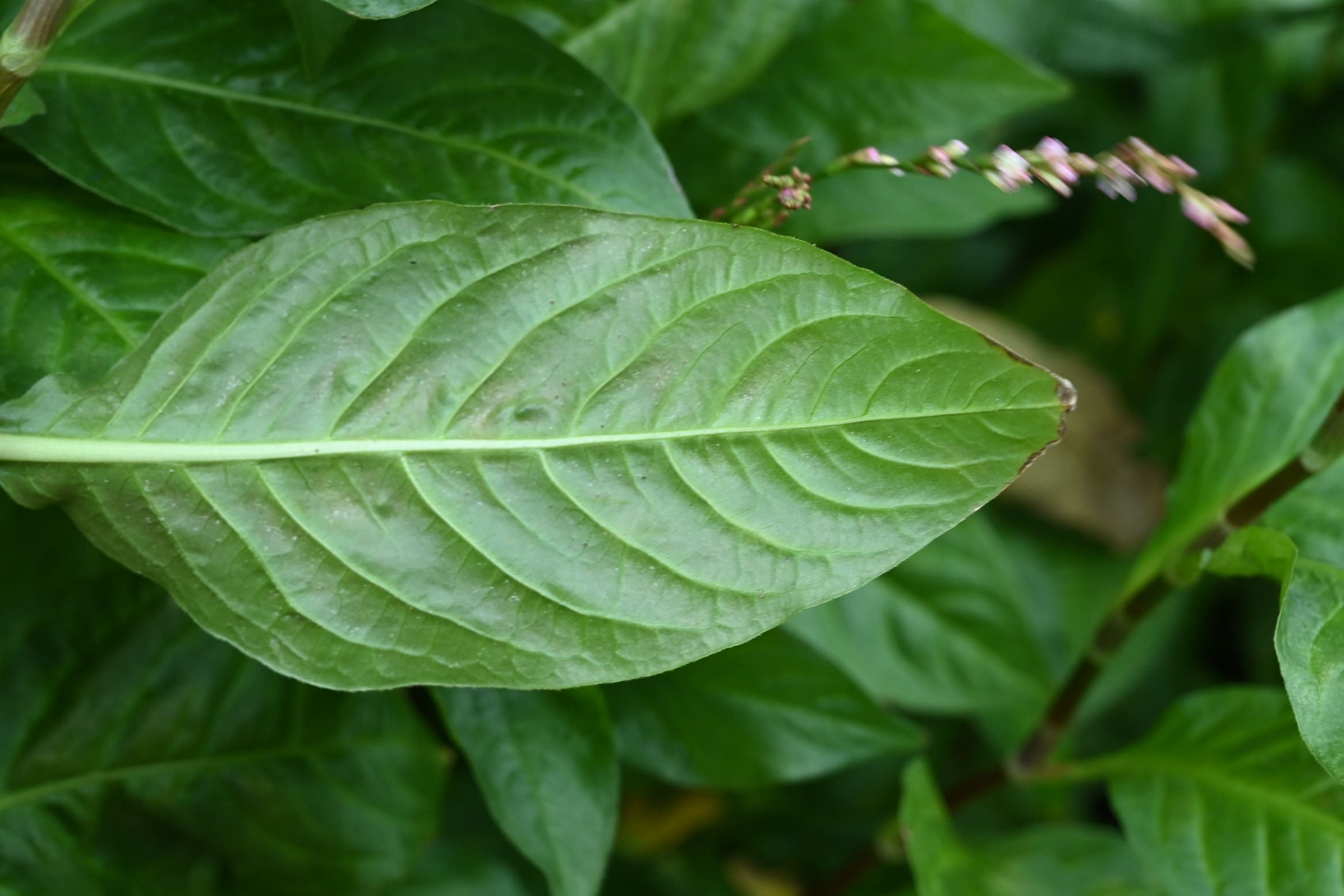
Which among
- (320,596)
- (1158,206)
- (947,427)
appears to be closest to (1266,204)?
(1158,206)

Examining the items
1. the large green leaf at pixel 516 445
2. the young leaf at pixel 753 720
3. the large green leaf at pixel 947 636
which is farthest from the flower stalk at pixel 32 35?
the large green leaf at pixel 947 636

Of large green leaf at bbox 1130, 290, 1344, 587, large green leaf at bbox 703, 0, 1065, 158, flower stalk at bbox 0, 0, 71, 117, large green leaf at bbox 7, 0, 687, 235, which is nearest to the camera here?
flower stalk at bbox 0, 0, 71, 117

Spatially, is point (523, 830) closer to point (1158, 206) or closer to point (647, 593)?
point (647, 593)

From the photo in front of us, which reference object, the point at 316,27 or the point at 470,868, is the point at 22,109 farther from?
the point at 470,868

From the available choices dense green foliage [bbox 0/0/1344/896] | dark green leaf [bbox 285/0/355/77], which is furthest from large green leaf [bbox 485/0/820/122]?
dark green leaf [bbox 285/0/355/77]

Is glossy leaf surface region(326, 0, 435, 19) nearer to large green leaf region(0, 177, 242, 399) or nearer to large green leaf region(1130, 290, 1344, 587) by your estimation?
large green leaf region(0, 177, 242, 399)
